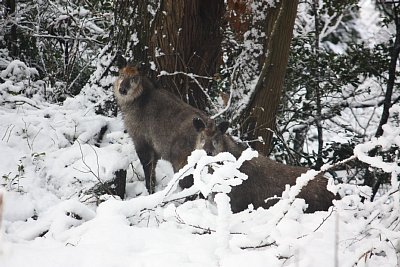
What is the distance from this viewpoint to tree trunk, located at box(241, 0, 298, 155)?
621 centimetres

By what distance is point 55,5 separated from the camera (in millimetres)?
8312

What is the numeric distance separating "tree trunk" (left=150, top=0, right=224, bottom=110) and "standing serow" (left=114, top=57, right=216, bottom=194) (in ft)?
1.33

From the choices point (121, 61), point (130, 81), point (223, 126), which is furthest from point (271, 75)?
point (121, 61)

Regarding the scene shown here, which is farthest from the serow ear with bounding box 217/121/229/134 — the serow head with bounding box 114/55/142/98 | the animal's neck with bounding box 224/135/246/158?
the serow head with bounding box 114/55/142/98

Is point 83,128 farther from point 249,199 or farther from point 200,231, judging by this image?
point 200,231

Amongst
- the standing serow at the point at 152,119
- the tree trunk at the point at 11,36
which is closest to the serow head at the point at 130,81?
the standing serow at the point at 152,119

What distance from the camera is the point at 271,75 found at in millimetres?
6270

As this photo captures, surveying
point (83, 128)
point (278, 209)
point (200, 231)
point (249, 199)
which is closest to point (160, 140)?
point (83, 128)

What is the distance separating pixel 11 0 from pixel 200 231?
6.60 m

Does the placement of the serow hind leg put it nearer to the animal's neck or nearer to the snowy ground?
the animal's neck

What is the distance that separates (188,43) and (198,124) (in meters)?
1.48

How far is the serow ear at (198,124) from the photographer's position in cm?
521

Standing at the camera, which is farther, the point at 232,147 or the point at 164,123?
the point at 164,123

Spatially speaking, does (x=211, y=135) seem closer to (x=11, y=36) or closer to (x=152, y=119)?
(x=152, y=119)
